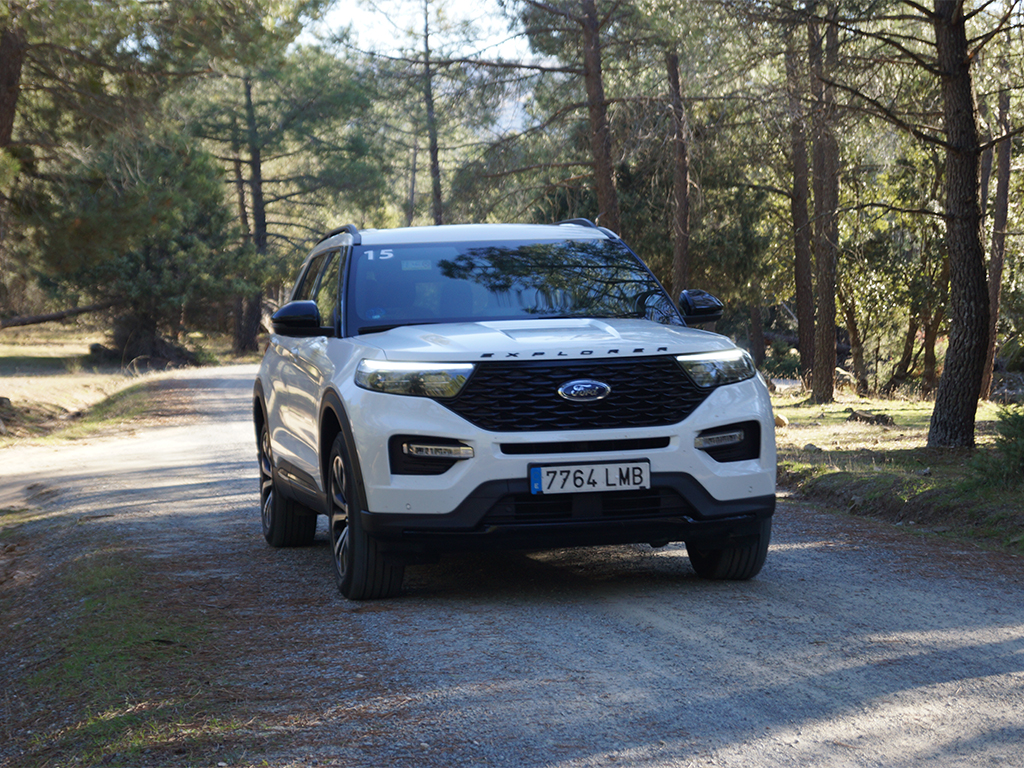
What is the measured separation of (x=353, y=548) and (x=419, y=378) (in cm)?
98

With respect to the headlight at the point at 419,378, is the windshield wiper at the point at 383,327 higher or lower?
higher

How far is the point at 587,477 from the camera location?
5.33 meters

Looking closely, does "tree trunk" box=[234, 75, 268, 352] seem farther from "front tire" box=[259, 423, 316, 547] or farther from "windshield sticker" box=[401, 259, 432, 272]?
"windshield sticker" box=[401, 259, 432, 272]

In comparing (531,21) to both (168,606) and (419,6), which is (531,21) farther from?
(168,606)

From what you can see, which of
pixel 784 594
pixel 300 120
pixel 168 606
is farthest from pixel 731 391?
pixel 300 120

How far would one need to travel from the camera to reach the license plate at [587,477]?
5.30 meters

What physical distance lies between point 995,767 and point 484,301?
3.82 metres

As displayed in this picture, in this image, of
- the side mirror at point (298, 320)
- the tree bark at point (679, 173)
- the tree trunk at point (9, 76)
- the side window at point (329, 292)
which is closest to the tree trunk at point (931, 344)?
the tree bark at point (679, 173)

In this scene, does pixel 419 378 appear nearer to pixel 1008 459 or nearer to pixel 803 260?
pixel 1008 459

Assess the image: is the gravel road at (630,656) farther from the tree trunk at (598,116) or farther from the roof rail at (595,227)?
the tree trunk at (598,116)

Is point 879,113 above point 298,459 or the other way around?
above

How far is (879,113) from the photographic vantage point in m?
12.8

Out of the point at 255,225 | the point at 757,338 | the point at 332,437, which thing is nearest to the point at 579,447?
the point at 332,437

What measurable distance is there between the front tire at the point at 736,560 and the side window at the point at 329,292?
2.49 meters
